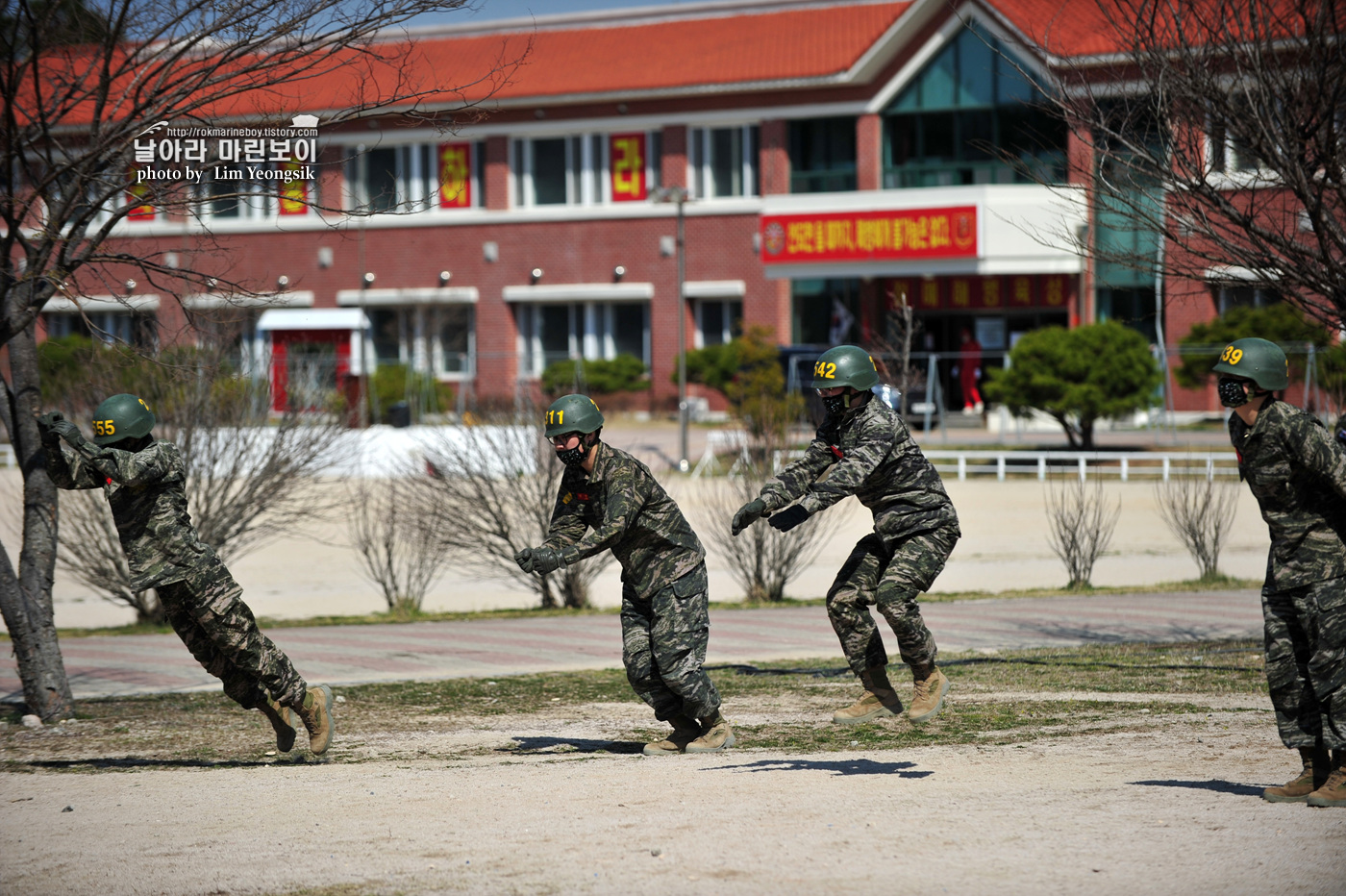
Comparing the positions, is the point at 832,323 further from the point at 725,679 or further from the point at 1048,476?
the point at 725,679

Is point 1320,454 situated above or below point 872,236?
below

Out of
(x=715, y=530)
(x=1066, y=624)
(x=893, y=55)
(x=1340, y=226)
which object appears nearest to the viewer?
(x=1340, y=226)

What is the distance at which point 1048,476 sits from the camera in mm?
26797

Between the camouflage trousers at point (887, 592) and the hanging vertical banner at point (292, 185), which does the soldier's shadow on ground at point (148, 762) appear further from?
the hanging vertical banner at point (292, 185)

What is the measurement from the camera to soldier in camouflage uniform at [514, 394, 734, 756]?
7.37 meters

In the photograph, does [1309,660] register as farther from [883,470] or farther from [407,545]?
[407,545]

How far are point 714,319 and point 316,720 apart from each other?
116 feet

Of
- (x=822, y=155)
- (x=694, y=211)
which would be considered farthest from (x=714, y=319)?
(x=822, y=155)

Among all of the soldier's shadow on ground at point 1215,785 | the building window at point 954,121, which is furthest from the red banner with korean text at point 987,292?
the soldier's shadow on ground at point 1215,785

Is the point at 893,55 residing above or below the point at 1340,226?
above

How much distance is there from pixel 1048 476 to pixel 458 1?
775 inches

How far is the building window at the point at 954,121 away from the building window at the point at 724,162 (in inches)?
153

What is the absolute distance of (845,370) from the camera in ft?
25.2

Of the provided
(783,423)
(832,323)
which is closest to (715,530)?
(783,423)
